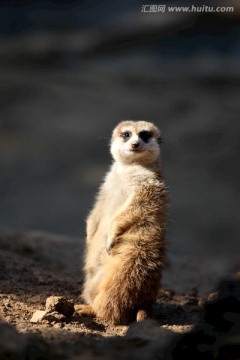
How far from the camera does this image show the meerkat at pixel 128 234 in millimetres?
2434

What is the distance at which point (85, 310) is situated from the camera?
97.4 inches

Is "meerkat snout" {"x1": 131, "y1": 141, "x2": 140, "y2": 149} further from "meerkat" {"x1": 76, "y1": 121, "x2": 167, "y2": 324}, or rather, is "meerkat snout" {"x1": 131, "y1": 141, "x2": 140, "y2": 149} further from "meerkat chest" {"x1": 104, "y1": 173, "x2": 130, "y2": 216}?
"meerkat chest" {"x1": 104, "y1": 173, "x2": 130, "y2": 216}

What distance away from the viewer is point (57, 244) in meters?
4.06

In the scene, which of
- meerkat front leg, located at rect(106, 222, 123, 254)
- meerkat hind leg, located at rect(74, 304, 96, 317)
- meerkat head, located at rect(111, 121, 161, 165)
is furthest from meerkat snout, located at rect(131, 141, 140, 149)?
meerkat hind leg, located at rect(74, 304, 96, 317)

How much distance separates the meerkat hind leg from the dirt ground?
5 centimetres

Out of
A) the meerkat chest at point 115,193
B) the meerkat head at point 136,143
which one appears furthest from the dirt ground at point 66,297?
the meerkat head at point 136,143

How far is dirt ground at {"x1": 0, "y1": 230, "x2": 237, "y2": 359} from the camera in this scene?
180cm

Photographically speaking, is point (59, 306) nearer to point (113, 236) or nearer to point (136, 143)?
point (113, 236)

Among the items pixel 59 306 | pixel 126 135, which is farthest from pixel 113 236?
pixel 126 135

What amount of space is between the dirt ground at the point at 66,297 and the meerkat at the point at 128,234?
95mm

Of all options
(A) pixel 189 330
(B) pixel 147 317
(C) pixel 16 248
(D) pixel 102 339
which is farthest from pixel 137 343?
(C) pixel 16 248

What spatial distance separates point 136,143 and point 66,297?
77cm

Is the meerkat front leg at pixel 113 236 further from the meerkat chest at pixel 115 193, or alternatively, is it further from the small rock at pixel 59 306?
the small rock at pixel 59 306

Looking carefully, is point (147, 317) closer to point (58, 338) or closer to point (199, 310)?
point (199, 310)
